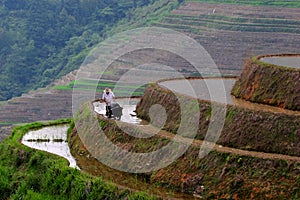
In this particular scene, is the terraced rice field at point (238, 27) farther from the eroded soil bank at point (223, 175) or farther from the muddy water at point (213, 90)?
the eroded soil bank at point (223, 175)

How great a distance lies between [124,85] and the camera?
47719 millimetres

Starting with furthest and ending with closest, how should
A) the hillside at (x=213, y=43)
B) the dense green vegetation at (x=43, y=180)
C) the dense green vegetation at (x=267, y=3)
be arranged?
the dense green vegetation at (x=267, y=3), the hillside at (x=213, y=43), the dense green vegetation at (x=43, y=180)

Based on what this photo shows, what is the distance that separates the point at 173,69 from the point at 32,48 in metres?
31.6

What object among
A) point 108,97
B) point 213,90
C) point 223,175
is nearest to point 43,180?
point 108,97

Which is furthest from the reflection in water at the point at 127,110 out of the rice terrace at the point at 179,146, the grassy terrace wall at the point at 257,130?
the grassy terrace wall at the point at 257,130

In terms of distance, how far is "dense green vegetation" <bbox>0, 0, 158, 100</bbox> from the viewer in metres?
71.1

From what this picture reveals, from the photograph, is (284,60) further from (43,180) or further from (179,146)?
(43,180)

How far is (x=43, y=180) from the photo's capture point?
13852mm

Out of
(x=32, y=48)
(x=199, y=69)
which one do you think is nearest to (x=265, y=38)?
(x=199, y=69)

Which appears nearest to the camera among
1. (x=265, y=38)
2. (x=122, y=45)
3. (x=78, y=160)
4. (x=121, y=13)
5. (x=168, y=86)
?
(x=78, y=160)

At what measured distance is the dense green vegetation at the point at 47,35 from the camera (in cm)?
7112

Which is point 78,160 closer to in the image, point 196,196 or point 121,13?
point 196,196

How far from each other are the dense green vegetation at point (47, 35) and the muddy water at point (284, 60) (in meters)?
50.6

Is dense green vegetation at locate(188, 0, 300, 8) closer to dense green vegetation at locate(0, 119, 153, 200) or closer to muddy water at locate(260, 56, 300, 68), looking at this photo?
muddy water at locate(260, 56, 300, 68)
